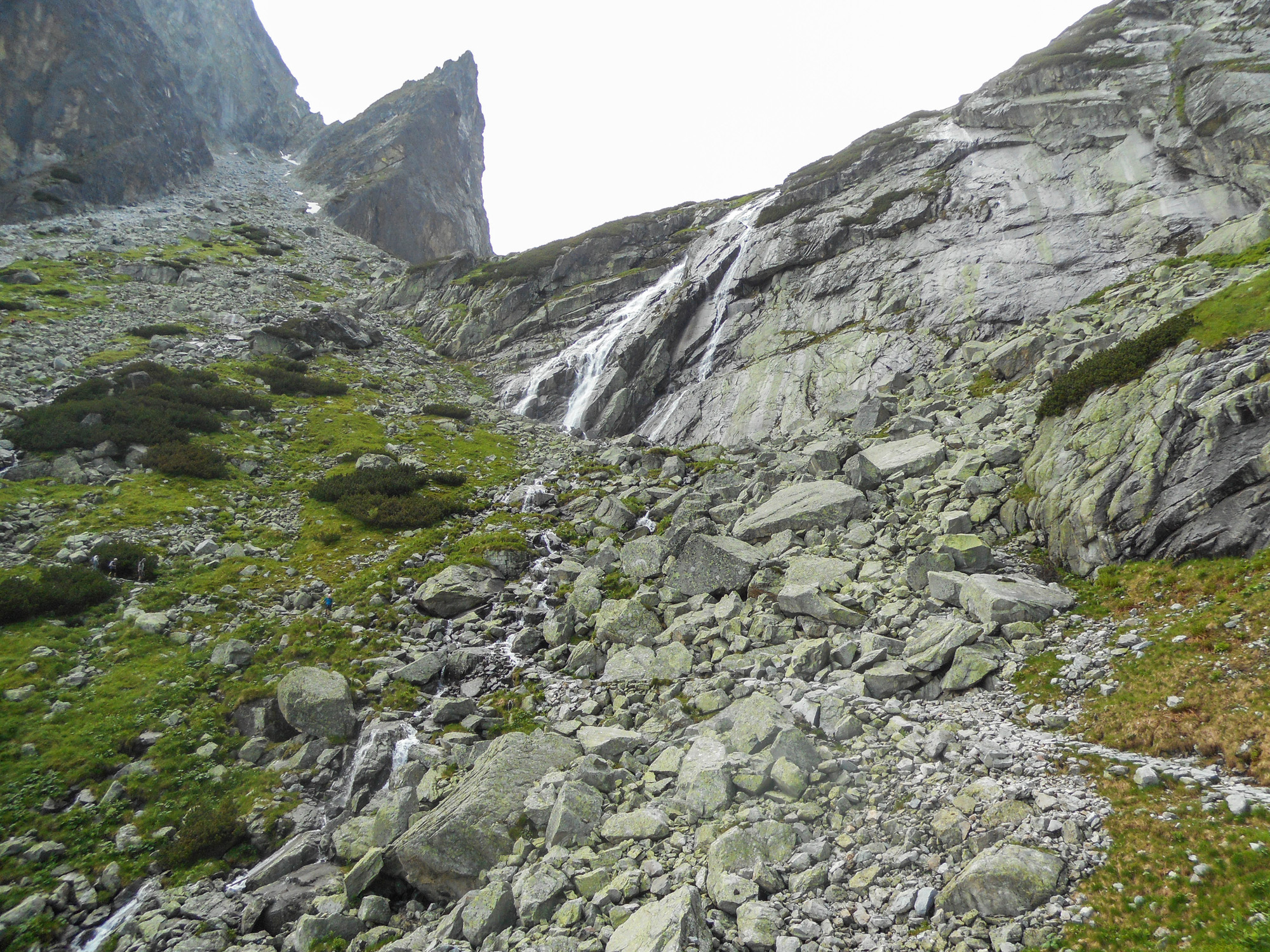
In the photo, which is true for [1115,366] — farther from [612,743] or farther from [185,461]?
[185,461]

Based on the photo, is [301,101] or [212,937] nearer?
[212,937]

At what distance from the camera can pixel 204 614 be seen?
20797 millimetres

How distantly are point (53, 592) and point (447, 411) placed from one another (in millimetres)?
31245

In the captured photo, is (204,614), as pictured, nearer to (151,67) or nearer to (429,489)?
(429,489)

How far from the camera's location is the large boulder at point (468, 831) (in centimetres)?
1075

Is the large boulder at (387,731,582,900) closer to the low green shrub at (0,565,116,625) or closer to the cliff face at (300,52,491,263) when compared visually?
the low green shrub at (0,565,116,625)

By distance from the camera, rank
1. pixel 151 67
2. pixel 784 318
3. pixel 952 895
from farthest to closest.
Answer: pixel 151 67 < pixel 784 318 < pixel 952 895

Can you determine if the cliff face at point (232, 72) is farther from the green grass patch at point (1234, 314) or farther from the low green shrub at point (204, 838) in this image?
the green grass patch at point (1234, 314)

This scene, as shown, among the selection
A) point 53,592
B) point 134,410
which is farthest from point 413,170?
point 53,592

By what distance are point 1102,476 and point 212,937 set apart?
23525mm

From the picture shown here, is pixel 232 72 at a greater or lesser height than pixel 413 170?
greater

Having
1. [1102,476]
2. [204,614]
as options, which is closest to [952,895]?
[1102,476]

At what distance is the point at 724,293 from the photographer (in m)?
51.8

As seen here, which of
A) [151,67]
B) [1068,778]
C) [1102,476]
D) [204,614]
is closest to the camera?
[1068,778]
